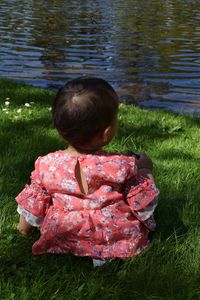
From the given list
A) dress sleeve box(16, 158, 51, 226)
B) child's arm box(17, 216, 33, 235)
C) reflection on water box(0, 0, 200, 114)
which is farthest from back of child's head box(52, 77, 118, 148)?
reflection on water box(0, 0, 200, 114)

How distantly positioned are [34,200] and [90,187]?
0.43m

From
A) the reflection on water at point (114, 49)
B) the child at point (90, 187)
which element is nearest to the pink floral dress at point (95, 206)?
the child at point (90, 187)

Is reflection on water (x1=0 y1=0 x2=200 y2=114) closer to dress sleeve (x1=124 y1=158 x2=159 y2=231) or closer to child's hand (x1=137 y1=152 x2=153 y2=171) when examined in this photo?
child's hand (x1=137 y1=152 x2=153 y2=171)

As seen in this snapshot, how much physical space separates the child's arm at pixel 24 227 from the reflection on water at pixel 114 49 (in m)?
6.76

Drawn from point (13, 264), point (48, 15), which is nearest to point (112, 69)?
point (13, 264)

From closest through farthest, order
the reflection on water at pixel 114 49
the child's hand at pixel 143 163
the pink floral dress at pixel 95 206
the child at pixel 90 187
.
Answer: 1. the child at pixel 90 187
2. the pink floral dress at pixel 95 206
3. the child's hand at pixel 143 163
4. the reflection on water at pixel 114 49

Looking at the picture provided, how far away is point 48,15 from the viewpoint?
25.6 meters

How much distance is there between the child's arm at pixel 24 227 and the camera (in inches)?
137

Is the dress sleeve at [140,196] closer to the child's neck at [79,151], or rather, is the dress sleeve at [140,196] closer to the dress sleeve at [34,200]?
the child's neck at [79,151]

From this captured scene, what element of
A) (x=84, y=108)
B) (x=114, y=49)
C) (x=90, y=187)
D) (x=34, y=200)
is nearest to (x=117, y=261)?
(x=90, y=187)

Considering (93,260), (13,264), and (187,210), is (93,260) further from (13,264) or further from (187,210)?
(187,210)

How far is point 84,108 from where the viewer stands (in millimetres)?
3051

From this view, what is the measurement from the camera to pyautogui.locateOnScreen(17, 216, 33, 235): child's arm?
3481mm

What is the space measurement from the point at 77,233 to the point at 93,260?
200 millimetres
